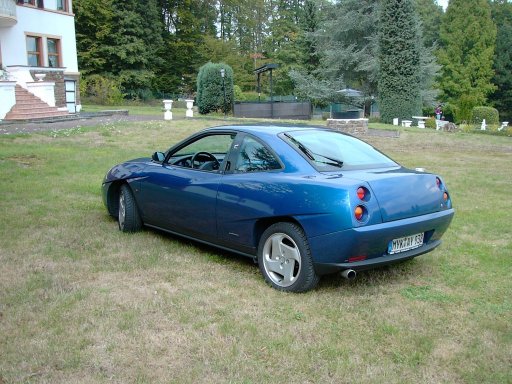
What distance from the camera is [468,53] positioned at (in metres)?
52.4

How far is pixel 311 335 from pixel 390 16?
26.8m

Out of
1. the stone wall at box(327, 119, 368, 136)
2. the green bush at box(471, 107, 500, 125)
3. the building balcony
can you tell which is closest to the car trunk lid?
the stone wall at box(327, 119, 368, 136)

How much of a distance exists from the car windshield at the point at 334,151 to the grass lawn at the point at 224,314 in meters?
1.02

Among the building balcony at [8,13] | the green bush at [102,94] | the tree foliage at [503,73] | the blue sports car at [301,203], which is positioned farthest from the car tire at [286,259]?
the tree foliage at [503,73]

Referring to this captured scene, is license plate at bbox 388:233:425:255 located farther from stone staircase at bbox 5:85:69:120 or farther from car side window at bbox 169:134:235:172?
stone staircase at bbox 5:85:69:120

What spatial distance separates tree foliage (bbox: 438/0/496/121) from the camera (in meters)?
51.3

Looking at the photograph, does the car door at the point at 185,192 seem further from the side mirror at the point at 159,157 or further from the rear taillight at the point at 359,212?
the rear taillight at the point at 359,212

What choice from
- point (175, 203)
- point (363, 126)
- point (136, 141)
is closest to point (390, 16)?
point (363, 126)

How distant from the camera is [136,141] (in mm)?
14883

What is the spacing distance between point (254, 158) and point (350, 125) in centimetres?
1390

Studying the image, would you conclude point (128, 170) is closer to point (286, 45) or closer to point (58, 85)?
point (58, 85)

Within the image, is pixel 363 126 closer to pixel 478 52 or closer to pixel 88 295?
pixel 88 295

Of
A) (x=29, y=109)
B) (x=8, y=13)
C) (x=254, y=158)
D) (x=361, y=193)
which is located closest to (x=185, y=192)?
(x=254, y=158)

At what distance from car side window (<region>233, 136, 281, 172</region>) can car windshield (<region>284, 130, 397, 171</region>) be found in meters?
0.25
